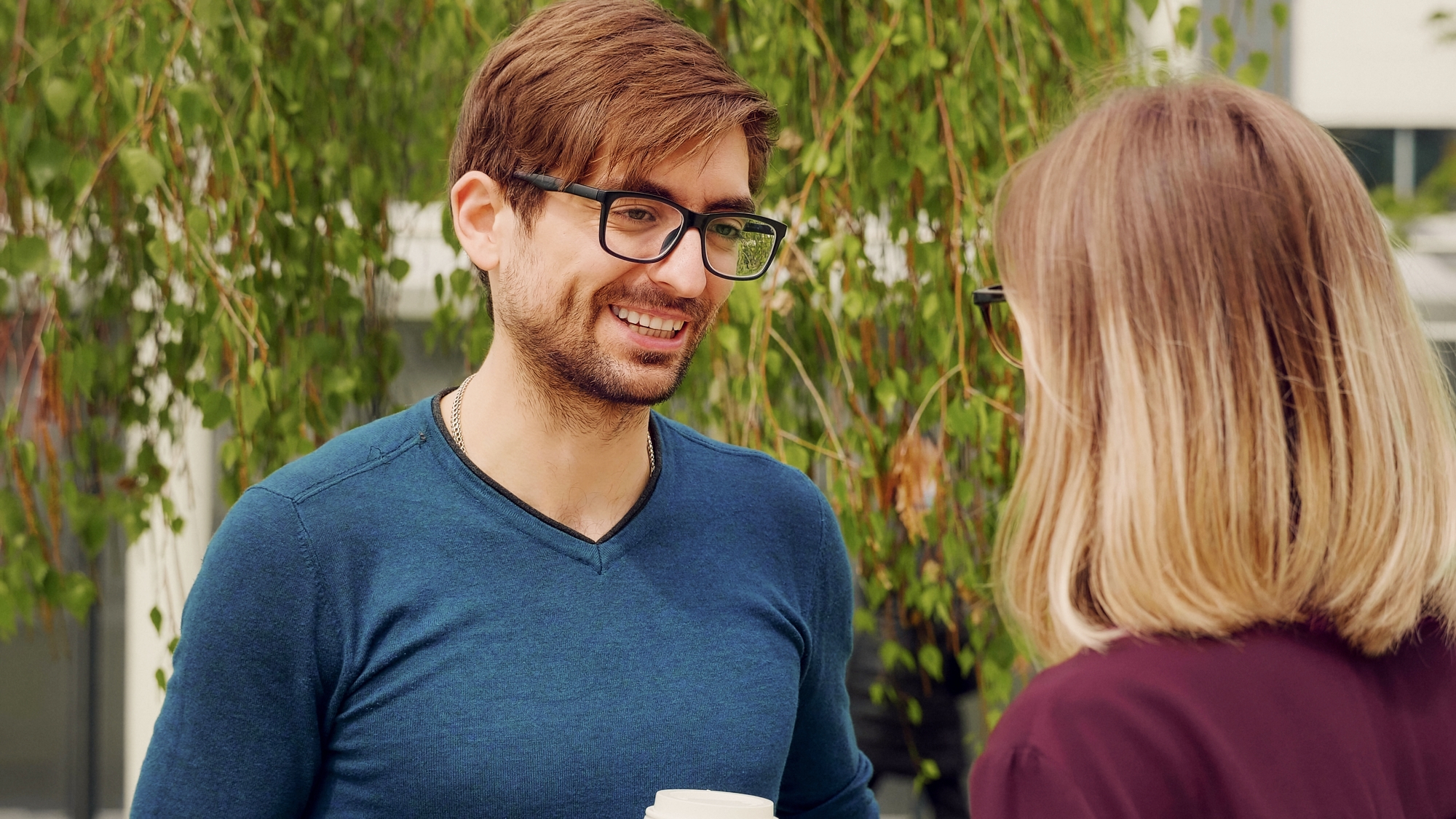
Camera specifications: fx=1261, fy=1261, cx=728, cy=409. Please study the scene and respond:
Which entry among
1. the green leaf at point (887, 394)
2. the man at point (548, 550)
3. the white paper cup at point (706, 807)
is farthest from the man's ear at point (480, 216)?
the green leaf at point (887, 394)

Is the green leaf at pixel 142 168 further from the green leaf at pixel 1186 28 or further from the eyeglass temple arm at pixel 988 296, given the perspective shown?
the green leaf at pixel 1186 28

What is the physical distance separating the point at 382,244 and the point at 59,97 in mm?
467

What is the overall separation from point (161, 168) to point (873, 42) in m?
0.96

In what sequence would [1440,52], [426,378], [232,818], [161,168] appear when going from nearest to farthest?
[232,818]
[161,168]
[426,378]
[1440,52]

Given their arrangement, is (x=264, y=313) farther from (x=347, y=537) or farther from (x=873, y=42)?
(x=873, y=42)

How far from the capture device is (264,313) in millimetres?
1704

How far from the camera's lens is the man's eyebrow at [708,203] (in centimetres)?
107

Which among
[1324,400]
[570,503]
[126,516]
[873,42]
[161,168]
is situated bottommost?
[126,516]

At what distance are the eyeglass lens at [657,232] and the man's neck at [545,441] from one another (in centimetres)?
14

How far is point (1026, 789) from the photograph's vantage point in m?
0.65

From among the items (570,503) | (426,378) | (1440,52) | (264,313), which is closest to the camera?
(570,503)

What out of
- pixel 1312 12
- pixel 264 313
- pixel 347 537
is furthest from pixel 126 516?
pixel 1312 12

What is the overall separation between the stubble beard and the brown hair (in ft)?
0.31

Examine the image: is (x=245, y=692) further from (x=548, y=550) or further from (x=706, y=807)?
(x=706, y=807)
